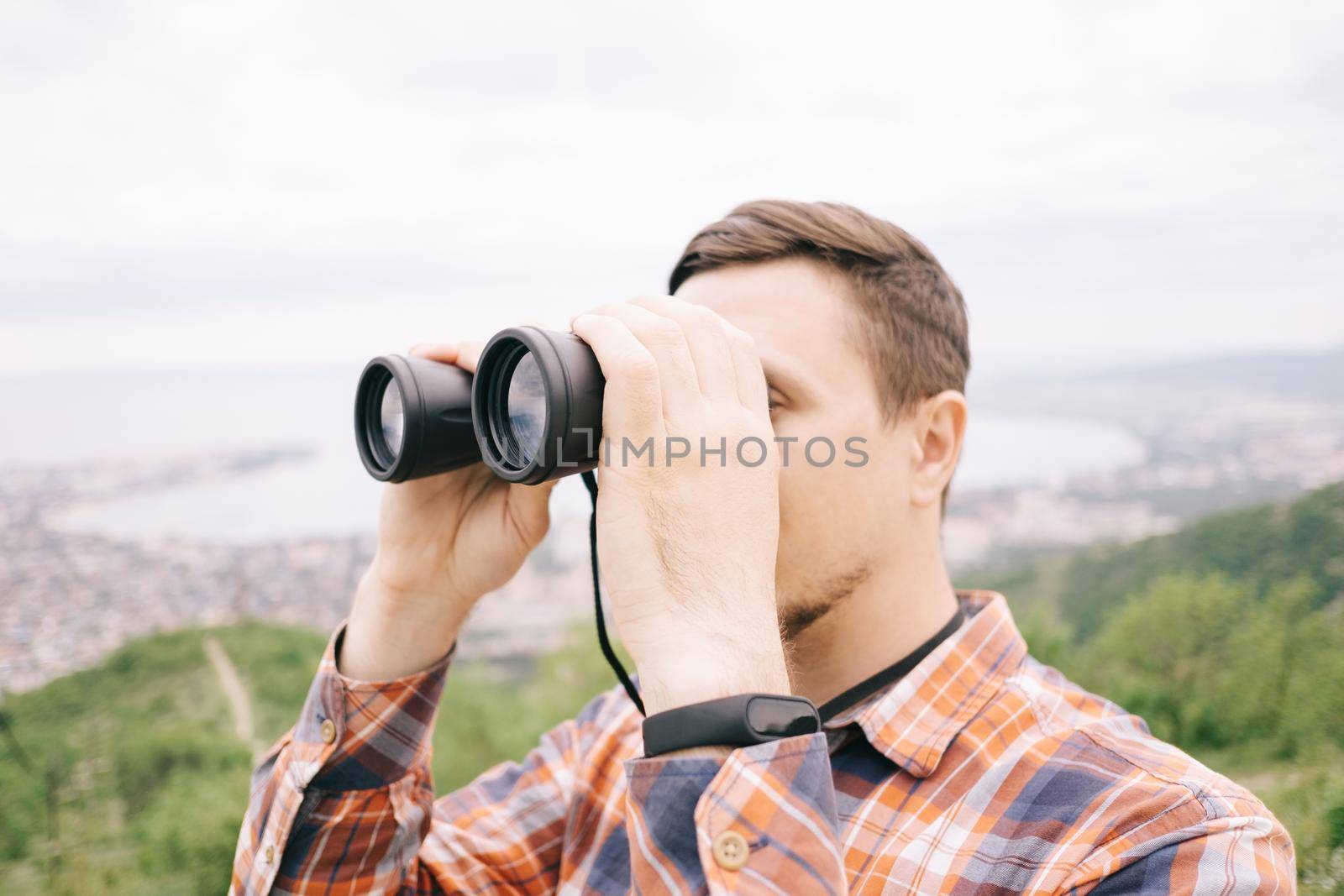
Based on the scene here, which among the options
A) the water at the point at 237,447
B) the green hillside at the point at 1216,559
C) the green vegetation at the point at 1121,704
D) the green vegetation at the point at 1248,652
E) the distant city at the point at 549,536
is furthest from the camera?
the water at the point at 237,447

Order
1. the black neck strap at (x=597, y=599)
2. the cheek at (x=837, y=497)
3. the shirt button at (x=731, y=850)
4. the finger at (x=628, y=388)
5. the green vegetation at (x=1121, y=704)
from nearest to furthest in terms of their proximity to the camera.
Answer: the shirt button at (x=731, y=850) < the finger at (x=628, y=388) < the black neck strap at (x=597, y=599) < the cheek at (x=837, y=497) < the green vegetation at (x=1121, y=704)

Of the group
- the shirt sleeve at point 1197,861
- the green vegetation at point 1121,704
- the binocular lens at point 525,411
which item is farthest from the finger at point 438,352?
the green vegetation at point 1121,704

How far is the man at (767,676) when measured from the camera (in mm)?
941

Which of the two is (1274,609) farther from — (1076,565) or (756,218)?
(1076,565)


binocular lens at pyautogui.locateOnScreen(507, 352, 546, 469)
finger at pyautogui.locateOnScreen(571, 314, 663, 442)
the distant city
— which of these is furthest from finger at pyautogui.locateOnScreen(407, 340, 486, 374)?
the distant city

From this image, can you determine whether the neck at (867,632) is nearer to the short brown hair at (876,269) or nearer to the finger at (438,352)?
the short brown hair at (876,269)

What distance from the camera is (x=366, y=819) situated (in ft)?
4.76

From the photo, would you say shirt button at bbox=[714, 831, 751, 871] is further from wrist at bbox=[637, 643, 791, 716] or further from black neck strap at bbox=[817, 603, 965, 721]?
black neck strap at bbox=[817, 603, 965, 721]

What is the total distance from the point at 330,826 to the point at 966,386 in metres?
1.40

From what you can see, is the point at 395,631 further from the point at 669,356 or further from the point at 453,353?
the point at 669,356

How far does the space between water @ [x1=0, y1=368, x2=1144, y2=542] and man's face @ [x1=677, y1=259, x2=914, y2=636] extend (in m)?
3.52

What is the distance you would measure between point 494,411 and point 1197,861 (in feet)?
3.35

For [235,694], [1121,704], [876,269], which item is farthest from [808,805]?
[235,694]

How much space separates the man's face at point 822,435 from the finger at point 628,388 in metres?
0.41
